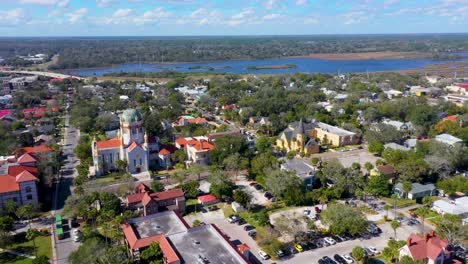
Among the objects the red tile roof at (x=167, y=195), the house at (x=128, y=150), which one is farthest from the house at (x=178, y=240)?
the house at (x=128, y=150)

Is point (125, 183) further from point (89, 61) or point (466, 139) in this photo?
point (89, 61)

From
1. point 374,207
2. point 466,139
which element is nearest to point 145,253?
point 374,207

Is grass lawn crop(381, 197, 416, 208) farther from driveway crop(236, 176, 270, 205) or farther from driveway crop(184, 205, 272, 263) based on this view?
driveway crop(184, 205, 272, 263)

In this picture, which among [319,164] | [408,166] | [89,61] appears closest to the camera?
[408,166]

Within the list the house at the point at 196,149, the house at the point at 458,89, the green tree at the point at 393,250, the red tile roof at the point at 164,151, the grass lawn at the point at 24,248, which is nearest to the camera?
the green tree at the point at 393,250

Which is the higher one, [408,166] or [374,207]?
[408,166]

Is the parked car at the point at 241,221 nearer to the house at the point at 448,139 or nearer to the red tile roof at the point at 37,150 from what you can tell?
the red tile roof at the point at 37,150

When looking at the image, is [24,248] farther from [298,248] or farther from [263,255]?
[298,248]
